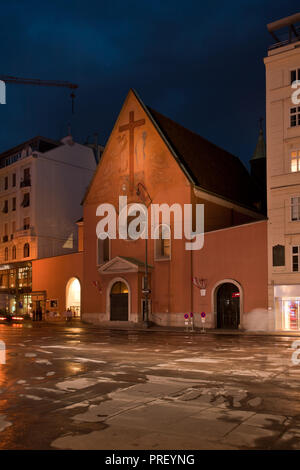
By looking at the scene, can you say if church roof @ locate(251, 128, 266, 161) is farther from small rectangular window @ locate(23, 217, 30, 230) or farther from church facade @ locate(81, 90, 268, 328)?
small rectangular window @ locate(23, 217, 30, 230)

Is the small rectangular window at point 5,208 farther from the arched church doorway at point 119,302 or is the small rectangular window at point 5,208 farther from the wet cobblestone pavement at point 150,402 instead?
the wet cobblestone pavement at point 150,402

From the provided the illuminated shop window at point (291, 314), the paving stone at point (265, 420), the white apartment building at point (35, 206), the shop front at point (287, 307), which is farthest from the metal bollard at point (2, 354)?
the white apartment building at point (35, 206)

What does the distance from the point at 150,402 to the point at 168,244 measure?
31960mm

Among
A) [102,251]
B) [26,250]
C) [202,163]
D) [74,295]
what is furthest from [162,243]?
[26,250]

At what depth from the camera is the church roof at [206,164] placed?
143ft

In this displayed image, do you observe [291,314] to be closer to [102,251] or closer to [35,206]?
[102,251]

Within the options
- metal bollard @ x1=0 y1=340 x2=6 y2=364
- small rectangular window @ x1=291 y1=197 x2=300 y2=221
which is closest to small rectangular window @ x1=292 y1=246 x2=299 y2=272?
small rectangular window @ x1=291 y1=197 x2=300 y2=221

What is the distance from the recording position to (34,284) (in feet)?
183

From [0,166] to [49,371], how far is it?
54.1m

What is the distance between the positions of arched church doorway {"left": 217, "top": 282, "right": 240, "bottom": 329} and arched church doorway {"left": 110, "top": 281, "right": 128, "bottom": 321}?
8.84 m

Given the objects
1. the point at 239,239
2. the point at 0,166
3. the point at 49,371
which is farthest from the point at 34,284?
the point at 49,371

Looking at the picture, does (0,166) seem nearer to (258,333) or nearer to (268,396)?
(258,333)

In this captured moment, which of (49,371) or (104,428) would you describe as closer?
(104,428)

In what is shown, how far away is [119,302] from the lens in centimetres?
4334
